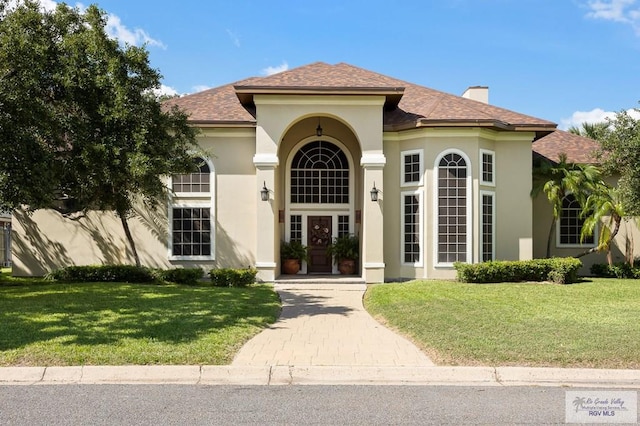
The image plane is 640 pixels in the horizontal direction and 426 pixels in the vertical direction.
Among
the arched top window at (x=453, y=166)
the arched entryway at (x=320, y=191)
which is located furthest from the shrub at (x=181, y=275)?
the arched top window at (x=453, y=166)

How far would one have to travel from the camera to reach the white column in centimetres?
1590

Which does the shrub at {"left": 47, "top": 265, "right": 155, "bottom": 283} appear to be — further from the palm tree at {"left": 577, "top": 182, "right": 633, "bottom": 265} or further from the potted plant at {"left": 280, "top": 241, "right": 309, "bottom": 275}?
the palm tree at {"left": 577, "top": 182, "right": 633, "bottom": 265}

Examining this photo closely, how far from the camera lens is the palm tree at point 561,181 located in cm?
1719

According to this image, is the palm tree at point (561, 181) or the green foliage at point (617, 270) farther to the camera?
the green foliage at point (617, 270)

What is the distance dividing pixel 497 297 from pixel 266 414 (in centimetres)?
883

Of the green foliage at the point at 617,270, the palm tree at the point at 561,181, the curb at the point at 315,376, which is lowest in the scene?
the curb at the point at 315,376

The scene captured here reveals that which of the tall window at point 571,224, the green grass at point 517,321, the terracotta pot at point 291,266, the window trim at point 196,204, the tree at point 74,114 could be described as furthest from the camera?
the tall window at point 571,224

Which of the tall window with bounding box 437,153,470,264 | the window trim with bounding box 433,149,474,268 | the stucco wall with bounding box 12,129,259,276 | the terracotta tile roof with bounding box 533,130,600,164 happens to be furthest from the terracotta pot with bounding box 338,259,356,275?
the terracotta tile roof with bounding box 533,130,600,164

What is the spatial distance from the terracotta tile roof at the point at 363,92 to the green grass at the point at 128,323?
6129 mm

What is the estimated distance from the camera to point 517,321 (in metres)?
9.45

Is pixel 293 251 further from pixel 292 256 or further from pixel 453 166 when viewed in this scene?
pixel 453 166

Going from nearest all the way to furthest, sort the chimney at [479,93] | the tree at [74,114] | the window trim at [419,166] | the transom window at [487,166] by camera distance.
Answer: the tree at [74,114] < the window trim at [419,166] < the transom window at [487,166] < the chimney at [479,93]

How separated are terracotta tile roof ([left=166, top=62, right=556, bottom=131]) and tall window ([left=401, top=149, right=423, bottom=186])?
2.91ft

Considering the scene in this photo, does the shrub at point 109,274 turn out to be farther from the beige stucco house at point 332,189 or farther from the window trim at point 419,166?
the window trim at point 419,166
